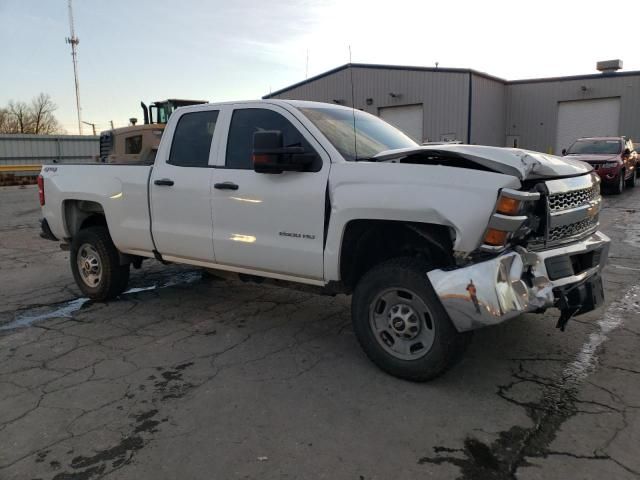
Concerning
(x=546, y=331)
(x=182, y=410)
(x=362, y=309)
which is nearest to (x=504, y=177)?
(x=362, y=309)

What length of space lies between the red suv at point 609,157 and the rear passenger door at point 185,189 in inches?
511

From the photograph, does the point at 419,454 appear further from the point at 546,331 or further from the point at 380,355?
the point at 546,331

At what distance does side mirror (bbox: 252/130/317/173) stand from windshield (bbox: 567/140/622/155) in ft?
47.3

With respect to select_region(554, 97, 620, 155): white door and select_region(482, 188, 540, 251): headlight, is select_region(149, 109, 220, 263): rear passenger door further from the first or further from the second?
select_region(554, 97, 620, 155): white door

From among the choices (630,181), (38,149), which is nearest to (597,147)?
(630,181)

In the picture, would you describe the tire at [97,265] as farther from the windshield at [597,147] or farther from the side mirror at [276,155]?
the windshield at [597,147]

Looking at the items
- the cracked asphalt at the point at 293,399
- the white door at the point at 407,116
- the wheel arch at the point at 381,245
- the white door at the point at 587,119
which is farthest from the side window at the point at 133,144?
the white door at the point at 587,119

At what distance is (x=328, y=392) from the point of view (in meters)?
3.57

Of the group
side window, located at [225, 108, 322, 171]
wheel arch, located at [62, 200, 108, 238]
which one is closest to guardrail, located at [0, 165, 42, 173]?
wheel arch, located at [62, 200, 108, 238]

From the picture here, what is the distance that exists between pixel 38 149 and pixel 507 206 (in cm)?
3357

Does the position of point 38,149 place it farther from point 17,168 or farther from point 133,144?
point 133,144

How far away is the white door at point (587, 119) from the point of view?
2850 cm

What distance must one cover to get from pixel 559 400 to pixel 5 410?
3603 mm

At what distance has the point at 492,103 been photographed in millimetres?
29797
